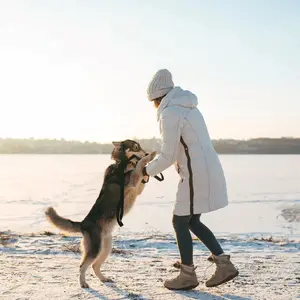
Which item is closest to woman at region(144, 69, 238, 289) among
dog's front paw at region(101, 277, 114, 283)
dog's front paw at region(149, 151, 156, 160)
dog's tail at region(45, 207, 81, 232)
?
dog's front paw at region(149, 151, 156, 160)

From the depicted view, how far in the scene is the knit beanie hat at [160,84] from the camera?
442 centimetres

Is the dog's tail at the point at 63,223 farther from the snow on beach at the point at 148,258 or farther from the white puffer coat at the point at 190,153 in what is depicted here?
the white puffer coat at the point at 190,153

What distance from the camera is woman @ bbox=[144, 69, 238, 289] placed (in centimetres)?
427

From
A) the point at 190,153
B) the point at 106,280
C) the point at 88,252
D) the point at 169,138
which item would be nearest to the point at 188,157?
the point at 190,153

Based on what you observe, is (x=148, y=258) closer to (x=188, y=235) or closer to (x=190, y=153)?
(x=188, y=235)

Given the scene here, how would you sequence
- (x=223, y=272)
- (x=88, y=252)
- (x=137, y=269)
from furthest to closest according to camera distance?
(x=137, y=269), (x=88, y=252), (x=223, y=272)

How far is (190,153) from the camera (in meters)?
4.32

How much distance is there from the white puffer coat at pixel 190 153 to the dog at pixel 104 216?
615 mm

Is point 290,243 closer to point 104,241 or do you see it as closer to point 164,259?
point 164,259

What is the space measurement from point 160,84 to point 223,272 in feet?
6.52

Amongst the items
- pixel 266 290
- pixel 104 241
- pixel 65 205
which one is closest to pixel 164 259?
pixel 104 241

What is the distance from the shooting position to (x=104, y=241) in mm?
4965

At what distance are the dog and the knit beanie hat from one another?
76 cm

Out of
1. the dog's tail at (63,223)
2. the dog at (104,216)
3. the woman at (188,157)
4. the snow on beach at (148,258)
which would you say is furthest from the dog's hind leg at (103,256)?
the woman at (188,157)
